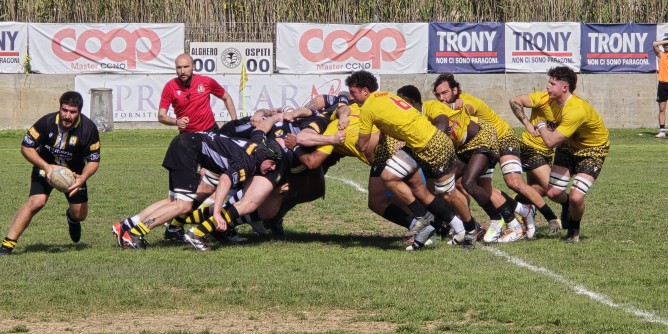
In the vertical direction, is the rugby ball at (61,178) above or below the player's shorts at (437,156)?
below

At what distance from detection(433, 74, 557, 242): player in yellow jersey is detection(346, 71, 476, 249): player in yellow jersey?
27.4 inches

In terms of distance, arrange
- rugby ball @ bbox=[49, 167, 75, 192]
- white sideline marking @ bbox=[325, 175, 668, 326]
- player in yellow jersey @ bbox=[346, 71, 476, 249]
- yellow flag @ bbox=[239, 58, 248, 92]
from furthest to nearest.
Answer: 1. yellow flag @ bbox=[239, 58, 248, 92]
2. player in yellow jersey @ bbox=[346, 71, 476, 249]
3. rugby ball @ bbox=[49, 167, 75, 192]
4. white sideline marking @ bbox=[325, 175, 668, 326]

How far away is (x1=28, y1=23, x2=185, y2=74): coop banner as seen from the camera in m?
28.7

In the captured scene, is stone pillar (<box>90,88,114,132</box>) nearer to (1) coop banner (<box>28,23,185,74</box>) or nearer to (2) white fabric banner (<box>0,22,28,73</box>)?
(1) coop banner (<box>28,23,185,74</box>)

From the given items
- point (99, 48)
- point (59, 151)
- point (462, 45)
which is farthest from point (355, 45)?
point (59, 151)

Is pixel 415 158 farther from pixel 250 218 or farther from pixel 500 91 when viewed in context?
pixel 500 91

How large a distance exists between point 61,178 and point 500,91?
20.7 metres

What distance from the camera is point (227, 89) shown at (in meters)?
28.6

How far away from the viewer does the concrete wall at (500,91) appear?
95.2 ft

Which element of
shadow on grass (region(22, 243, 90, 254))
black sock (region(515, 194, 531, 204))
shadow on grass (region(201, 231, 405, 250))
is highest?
black sock (region(515, 194, 531, 204))

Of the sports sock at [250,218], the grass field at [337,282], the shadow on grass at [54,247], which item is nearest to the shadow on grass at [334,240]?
the grass field at [337,282]

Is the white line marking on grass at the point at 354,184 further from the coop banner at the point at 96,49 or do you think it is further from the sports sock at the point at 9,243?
the coop banner at the point at 96,49

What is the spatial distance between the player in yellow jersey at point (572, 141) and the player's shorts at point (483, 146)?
525 mm

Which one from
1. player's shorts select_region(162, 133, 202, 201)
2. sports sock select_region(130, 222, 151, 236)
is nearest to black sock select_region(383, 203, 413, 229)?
player's shorts select_region(162, 133, 202, 201)
